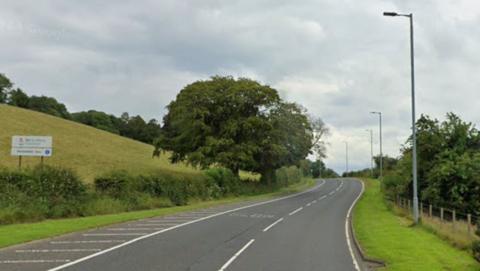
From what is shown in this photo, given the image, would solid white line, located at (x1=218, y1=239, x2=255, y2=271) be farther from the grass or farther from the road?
the grass

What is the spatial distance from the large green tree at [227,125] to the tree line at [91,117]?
55262mm

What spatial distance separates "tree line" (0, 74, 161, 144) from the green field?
30.3 metres

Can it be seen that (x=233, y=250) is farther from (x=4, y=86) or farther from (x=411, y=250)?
(x=4, y=86)

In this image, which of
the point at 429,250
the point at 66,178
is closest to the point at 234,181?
the point at 66,178

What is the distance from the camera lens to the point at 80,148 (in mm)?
71062

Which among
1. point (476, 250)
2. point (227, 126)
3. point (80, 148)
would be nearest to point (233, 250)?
point (476, 250)

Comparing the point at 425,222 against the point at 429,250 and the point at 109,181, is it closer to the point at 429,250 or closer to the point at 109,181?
the point at 429,250

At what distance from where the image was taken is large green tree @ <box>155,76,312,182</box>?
61406mm

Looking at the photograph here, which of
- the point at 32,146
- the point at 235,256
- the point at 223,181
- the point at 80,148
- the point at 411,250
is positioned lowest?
the point at 411,250

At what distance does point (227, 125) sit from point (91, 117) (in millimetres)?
76275

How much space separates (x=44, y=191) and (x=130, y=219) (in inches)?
233

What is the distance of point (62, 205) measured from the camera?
29875 millimetres

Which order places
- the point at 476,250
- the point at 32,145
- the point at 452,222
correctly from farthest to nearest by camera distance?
1. the point at 32,145
2. the point at 452,222
3. the point at 476,250

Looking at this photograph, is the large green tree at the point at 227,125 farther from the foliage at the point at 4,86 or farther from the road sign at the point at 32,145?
the foliage at the point at 4,86
